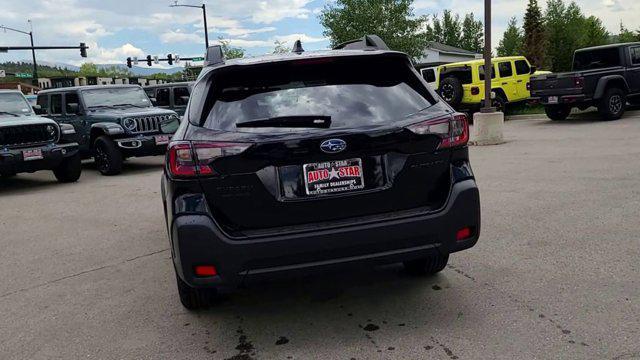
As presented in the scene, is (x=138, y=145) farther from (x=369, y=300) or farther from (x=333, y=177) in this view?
(x=333, y=177)

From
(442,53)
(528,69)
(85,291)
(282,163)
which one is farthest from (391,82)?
(442,53)

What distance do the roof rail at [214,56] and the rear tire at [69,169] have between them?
774 cm

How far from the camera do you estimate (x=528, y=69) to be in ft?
65.2

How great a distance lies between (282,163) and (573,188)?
209 inches

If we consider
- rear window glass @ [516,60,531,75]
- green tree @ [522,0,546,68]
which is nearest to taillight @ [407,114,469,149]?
rear window glass @ [516,60,531,75]

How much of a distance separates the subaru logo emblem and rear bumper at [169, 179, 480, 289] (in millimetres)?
426

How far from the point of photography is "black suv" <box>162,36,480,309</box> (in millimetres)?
3152

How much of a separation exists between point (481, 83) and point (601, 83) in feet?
14.7

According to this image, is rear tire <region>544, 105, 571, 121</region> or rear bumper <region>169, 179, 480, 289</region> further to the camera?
rear tire <region>544, 105, 571, 121</region>

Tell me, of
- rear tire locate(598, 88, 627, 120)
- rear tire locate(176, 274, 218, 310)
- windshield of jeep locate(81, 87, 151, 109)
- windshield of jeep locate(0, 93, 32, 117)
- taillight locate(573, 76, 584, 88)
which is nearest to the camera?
rear tire locate(176, 274, 218, 310)

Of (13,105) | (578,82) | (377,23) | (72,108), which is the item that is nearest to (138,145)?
(72,108)

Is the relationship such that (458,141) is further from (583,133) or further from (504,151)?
(583,133)

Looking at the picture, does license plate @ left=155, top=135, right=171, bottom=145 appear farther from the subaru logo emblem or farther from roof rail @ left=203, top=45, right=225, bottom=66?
the subaru logo emblem

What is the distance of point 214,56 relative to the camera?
4.11m
